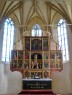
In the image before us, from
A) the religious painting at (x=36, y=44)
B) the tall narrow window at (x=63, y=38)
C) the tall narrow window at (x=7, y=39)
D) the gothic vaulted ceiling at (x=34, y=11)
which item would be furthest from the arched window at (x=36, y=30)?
the religious painting at (x=36, y=44)

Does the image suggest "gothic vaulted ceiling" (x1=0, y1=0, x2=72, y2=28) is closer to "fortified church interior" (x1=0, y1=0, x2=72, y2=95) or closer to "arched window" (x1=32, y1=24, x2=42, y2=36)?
"fortified church interior" (x1=0, y1=0, x2=72, y2=95)

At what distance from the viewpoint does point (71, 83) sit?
21.5 metres

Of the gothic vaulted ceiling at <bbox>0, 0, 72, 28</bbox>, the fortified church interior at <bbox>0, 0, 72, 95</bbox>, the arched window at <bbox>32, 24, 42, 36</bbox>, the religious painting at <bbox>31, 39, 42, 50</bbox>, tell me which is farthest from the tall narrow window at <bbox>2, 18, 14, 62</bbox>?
the religious painting at <bbox>31, 39, 42, 50</bbox>

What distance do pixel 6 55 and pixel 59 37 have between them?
22.4ft

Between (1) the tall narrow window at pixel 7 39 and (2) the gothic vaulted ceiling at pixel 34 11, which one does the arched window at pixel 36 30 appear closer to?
(2) the gothic vaulted ceiling at pixel 34 11

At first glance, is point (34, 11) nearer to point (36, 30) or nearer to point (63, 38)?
point (36, 30)

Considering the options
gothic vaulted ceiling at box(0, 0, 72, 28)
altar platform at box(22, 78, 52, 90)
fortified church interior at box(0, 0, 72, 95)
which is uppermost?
gothic vaulted ceiling at box(0, 0, 72, 28)

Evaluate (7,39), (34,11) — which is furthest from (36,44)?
(34,11)

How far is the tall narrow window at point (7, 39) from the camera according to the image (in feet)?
76.8

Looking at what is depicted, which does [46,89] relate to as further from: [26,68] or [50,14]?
[50,14]

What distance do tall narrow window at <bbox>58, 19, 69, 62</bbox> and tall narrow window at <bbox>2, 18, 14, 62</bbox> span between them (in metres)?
5.91

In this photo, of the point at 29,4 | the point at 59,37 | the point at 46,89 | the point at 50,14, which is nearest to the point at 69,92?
the point at 46,89

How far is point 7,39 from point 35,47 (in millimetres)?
4816

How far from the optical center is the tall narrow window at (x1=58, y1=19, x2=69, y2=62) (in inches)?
909
